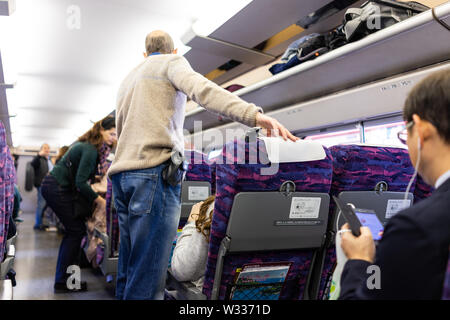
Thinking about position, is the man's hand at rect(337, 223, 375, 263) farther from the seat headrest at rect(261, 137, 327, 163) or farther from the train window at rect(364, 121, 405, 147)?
the train window at rect(364, 121, 405, 147)

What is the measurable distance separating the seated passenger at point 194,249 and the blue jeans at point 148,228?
2.5 inches

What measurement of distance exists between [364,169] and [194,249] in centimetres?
87

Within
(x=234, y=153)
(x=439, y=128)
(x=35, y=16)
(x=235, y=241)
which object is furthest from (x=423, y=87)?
(x=35, y=16)

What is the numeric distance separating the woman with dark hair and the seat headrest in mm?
2556

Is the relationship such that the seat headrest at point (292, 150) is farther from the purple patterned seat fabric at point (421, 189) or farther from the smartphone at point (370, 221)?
the purple patterned seat fabric at point (421, 189)

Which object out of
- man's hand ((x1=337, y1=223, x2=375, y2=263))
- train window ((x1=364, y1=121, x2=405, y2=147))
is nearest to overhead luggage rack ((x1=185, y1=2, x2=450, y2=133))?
train window ((x1=364, y1=121, x2=405, y2=147))

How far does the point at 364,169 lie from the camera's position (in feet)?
5.38

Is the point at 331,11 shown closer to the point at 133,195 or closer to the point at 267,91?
the point at 267,91

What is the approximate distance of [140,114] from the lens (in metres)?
1.84

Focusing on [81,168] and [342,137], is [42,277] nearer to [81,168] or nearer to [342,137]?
[81,168]

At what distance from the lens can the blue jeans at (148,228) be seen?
67.8 inches

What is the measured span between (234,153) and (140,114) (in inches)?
25.6

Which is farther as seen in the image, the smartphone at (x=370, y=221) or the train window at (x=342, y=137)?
the train window at (x=342, y=137)

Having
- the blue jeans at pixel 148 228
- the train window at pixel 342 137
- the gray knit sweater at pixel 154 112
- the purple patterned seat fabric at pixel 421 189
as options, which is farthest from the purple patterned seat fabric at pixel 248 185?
the train window at pixel 342 137
